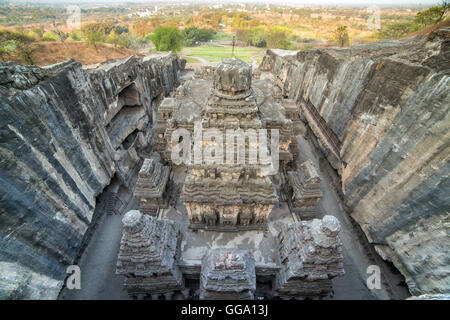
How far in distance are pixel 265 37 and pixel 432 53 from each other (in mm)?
61590

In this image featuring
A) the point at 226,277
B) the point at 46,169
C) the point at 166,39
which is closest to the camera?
the point at 226,277

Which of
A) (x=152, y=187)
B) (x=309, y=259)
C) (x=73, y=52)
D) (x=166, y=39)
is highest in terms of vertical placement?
(x=166, y=39)

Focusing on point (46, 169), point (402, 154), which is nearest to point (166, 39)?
point (46, 169)

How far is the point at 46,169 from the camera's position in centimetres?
877

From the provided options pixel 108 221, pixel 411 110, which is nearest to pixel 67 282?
pixel 108 221

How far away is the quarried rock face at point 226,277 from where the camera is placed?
23.1 ft

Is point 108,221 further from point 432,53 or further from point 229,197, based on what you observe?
point 432,53

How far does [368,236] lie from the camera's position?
36.9 ft

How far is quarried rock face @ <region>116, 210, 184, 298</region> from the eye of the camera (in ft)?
24.4

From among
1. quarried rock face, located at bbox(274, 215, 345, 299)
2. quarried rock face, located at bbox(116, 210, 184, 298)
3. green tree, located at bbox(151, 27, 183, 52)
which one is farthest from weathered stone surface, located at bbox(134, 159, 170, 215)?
green tree, located at bbox(151, 27, 183, 52)

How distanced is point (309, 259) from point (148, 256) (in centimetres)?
615

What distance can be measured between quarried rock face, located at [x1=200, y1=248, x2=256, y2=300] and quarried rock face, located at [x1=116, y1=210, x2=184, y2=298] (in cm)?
181

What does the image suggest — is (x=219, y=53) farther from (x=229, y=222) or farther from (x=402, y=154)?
(x=229, y=222)

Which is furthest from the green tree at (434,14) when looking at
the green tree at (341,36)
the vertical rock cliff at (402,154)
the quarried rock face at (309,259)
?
the quarried rock face at (309,259)
